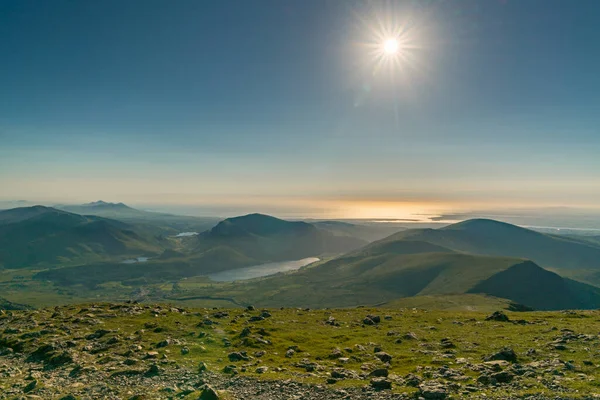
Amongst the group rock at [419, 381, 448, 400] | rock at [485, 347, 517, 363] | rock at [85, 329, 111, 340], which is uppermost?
rock at [419, 381, 448, 400]

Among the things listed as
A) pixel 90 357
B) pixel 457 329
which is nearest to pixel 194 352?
pixel 90 357

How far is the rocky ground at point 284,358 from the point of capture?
2411cm

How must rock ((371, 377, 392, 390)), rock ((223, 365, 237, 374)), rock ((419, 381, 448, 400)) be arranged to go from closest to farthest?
rock ((419, 381, 448, 400)) → rock ((371, 377, 392, 390)) → rock ((223, 365, 237, 374))

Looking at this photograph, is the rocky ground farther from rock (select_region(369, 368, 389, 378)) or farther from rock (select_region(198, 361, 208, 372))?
rock (select_region(369, 368, 389, 378))

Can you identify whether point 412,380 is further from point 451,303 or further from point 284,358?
→ point 451,303

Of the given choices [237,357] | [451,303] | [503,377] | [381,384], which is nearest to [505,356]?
[503,377]

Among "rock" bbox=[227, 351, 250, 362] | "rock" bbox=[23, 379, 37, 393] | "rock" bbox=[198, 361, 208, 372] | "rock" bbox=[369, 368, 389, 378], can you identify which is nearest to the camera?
"rock" bbox=[23, 379, 37, 393]

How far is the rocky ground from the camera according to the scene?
79.1 ft

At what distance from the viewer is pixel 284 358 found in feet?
111

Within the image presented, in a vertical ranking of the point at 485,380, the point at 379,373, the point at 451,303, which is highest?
the point at 485,380

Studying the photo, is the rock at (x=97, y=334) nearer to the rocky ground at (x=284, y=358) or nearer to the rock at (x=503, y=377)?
the rocky ground at (x=284, y=358)

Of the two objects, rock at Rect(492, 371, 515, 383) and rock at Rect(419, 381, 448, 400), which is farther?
rock at Rect(492, 371, 515, 383)

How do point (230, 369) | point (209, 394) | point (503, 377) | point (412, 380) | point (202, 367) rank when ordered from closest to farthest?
point (209, 394), point (503, 377), point (412, 380), point (230, 369), point (202, 367)

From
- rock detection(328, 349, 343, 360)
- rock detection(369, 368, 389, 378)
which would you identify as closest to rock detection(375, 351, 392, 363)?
rock detection(328, 349, 343, 360)
